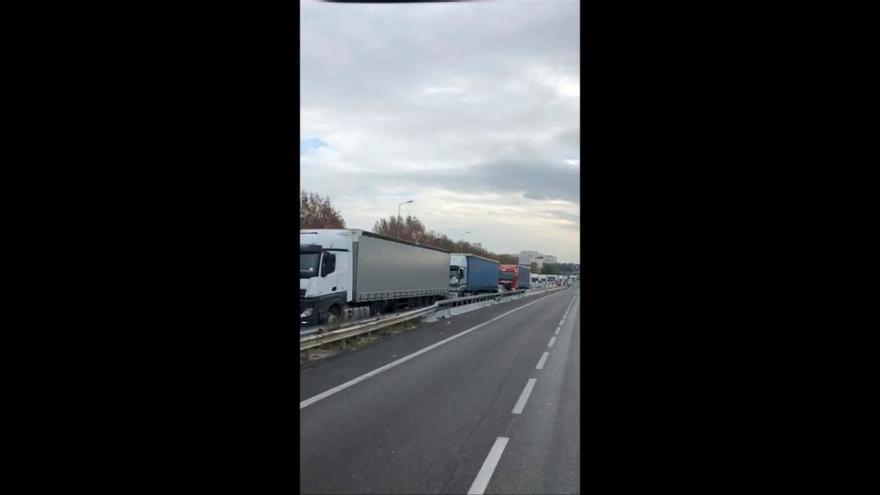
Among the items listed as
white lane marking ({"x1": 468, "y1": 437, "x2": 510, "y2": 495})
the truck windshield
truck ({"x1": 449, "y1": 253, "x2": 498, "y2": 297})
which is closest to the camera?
white lane marking ({"x1": 468, "y1": 437, "x2": 510, "y2": 495})

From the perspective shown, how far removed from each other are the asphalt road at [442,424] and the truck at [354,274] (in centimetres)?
409

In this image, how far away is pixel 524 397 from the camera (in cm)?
850

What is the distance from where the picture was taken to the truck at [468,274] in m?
36.8

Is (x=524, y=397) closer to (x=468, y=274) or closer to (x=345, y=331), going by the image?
(x=345, y=331)

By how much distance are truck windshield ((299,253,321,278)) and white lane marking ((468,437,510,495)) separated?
11.5 metres

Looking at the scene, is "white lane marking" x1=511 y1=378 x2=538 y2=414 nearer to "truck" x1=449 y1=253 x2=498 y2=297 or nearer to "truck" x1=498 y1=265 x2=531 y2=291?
"truck" x1=449 y1=253 x2=498 y2=297

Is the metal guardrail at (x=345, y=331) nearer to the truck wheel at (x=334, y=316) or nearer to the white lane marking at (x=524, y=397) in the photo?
the truck wheel at (x=334, y=316)

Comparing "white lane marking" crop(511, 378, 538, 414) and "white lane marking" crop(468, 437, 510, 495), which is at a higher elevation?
"white lane marking" crop(468, 437, 510, 495)

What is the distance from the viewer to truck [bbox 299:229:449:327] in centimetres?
1672

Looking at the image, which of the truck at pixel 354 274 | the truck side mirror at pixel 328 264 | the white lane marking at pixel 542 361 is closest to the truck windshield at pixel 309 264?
the truck at pixel 354 274

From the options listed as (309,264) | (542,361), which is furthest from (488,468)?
(309,264)

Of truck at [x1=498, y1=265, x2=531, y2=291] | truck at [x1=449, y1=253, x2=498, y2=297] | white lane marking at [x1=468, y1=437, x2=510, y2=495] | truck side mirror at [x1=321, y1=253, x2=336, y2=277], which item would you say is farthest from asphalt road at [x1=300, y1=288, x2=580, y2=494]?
truck at [x1=498, y1=265, x2=531, y2=291]

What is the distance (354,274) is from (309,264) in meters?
2.44
